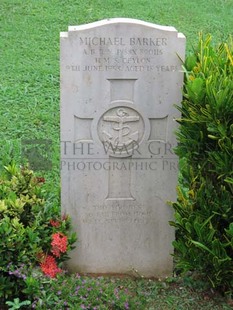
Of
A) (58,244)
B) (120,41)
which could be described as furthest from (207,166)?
(58,244)

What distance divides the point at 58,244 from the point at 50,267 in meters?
0.15

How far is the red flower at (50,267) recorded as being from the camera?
3.90m

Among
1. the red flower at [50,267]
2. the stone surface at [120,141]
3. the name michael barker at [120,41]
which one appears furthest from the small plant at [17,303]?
the name michael barker at [120,41]

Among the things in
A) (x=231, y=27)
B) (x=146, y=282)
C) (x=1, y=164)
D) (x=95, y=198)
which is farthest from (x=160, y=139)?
(x=231, y=27)

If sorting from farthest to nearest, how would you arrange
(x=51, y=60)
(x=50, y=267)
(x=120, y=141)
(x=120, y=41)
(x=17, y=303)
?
1. (x=51, y=60)
2. (x=120, y=141)
3. (x=50, y=267)
4. (x=120, y=41)
5. (x=17, y=303)

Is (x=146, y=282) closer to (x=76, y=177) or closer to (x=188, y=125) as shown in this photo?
(x=76, y=177)

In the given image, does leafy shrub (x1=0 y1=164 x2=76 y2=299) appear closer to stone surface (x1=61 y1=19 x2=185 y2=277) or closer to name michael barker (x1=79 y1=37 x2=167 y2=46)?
stone surface (x1=61 y1=19 x2=185 y2=277)

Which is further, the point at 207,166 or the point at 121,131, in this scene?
the point at 121,131

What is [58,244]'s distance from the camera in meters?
3.98

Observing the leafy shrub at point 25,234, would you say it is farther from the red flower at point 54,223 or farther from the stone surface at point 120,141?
the stone surface at point 120,141

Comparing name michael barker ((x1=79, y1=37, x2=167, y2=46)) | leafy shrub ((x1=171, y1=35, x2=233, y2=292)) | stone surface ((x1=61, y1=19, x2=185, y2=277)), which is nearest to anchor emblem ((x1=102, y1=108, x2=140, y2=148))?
stone surface ((x1=61, y1=19, x2=185, y2=277))

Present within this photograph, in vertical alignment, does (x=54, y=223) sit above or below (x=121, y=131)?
below

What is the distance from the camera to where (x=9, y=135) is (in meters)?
6.10

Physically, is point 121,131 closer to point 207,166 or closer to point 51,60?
point 207,166
